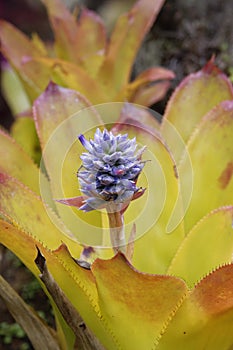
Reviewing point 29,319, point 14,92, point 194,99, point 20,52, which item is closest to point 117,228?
point 29,319

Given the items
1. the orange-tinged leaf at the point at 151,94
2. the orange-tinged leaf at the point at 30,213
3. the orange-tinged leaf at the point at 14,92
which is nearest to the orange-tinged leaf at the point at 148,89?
the orange-tinged leaf at the point at 151,94

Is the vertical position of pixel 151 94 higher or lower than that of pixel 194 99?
lower

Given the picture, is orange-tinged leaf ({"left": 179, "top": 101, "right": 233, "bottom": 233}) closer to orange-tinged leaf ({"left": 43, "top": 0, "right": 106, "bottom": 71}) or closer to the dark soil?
orange-tinged leaf ({"left": 43, "top": 0, "right": 106, "bottom": 71})

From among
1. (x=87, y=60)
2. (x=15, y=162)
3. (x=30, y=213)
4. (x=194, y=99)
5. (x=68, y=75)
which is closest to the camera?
(x=30, y=213)

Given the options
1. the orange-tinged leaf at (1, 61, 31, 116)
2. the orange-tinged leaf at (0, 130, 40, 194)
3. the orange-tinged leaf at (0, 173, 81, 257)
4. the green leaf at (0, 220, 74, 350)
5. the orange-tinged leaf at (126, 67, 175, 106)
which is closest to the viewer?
the green leaf at (0, 220, 74, 350)

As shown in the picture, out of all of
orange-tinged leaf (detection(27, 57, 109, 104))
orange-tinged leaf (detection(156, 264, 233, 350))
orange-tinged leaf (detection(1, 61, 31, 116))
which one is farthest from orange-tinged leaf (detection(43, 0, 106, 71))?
orange-tinged leaf (detection(156, 264, 233, 350))

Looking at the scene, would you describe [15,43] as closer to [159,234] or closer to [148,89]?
[148,89]

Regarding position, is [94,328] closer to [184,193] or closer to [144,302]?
[144,302]
